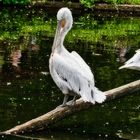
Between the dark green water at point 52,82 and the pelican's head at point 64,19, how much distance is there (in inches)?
62.0

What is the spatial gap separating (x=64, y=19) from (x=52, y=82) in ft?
12.9

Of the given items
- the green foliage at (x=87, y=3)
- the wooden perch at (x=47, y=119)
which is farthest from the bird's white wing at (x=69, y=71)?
the green foliage at (x=87, y=3)

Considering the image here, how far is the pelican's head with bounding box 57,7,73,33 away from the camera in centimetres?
880

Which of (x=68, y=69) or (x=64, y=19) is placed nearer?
(x=68, y=69)

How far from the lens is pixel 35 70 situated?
13.8 meters

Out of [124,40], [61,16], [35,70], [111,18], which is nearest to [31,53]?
[35,70]

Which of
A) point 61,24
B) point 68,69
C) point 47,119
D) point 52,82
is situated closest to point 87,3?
point 52,82

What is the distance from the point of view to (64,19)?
885cm

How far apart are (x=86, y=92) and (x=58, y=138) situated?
0.90m

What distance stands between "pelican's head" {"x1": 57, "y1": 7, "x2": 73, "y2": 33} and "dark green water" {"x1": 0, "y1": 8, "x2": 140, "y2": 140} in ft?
5.16

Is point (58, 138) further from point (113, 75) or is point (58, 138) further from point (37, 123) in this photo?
point (113, 75)

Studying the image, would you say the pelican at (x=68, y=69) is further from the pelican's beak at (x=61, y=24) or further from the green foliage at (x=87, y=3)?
the green foliage at (x=87, y=3)

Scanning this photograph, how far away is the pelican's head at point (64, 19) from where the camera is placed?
28.9ft

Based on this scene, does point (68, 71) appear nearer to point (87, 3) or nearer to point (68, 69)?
point (68, 69)
